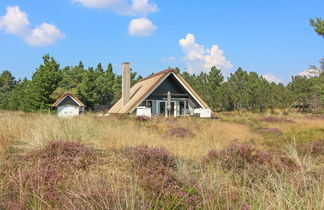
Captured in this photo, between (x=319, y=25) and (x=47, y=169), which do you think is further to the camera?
(x=319, y=25)

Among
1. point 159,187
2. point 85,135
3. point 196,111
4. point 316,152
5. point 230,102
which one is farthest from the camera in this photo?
point 230,102

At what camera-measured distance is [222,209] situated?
91.7 inches

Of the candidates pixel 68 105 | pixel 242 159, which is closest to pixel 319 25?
pixel 242 159

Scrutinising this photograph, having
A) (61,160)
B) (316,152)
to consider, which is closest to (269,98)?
(316,152)

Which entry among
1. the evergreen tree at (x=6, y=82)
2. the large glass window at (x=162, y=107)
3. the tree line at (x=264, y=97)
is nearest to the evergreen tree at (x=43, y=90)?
the large glass window at (x=162, y=107)

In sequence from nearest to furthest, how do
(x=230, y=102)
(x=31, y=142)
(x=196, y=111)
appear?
(x=31, y=142), (x=196, y=111), (x=230, y=102)

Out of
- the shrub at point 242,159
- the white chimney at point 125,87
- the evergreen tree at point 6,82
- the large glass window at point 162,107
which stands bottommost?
the shrub at point 242,159

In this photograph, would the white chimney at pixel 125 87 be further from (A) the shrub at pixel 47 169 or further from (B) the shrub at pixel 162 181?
(A) the shrub at pixel 47 169

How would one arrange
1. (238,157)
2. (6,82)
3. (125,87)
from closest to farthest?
(238,157), (125,87), (6,82)

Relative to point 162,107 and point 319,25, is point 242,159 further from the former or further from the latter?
point 162,107

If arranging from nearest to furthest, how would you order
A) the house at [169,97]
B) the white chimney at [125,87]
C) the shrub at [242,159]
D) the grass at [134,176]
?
the grass at [134,176] → the shrub at [242,159] → the house at [169,97] → the white chimney at [125,87]

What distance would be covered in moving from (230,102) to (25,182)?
134 ft

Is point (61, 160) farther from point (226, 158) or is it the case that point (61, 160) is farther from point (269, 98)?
point (269, 98)

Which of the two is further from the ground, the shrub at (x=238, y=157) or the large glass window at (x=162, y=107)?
the large glass window at (x=162, y=107)
